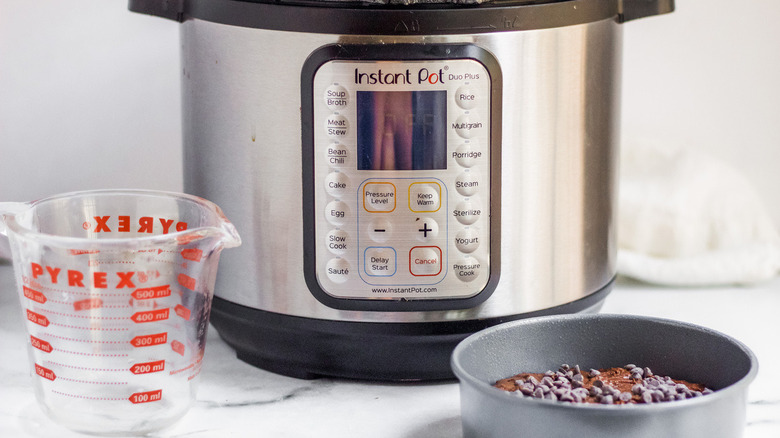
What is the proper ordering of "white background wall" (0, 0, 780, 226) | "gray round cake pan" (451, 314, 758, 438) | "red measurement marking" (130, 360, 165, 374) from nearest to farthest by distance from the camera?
"gray round cake pan" (451, 314, 758, 438) < "red measurement marking" (130, 360, 165, 374) < "white background wall" (0, 0, 780, 226)

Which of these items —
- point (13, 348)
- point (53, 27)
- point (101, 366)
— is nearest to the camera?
point (101, 366)

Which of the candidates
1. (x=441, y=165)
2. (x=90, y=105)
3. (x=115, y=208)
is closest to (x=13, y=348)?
(x=115, y=208)

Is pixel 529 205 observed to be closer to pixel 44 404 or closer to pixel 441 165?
pixel 441 165

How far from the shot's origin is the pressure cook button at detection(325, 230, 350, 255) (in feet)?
2.37

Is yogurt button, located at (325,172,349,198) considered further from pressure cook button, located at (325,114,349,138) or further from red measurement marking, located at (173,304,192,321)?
red measurement marking, located at (173,304,192,321)

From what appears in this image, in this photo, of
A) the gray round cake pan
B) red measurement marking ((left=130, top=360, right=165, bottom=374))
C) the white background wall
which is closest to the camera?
the gray round cake pan

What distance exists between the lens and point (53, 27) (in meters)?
1.04

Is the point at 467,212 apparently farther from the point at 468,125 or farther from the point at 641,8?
the point at 641,8

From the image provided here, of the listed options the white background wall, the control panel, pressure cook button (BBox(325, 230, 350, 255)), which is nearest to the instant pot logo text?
the control panel

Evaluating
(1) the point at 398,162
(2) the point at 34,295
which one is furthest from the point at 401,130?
(2) the point at 34,295

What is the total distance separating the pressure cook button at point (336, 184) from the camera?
0.71 metres

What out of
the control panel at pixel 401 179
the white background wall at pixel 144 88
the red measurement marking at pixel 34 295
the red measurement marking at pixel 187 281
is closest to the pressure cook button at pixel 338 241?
the control panel at pixel 401 179

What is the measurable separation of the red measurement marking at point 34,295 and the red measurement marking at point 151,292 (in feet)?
0.21

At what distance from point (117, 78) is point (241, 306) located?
0.39m
